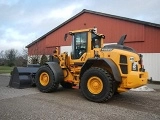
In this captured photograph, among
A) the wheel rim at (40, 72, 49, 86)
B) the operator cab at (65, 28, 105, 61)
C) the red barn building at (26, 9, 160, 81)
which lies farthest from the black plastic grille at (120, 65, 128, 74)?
the red barn building at (26, 9, 160, 81)

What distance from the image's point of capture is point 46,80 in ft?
33.4

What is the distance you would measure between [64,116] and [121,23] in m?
15.0

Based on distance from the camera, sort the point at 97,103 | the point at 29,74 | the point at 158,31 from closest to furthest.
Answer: the point at 97,103 < the point at 29,74 < the point at 158,31

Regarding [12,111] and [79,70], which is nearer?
[12,111]

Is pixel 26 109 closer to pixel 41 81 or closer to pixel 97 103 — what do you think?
pixel 97 103

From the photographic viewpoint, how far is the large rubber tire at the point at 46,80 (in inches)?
385

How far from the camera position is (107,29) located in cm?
2078

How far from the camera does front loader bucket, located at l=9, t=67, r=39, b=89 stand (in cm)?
1115

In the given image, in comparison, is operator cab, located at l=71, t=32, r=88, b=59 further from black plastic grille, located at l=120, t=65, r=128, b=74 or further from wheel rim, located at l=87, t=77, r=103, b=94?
black plastic grille, located at l=120, t=65, r=128, b=74

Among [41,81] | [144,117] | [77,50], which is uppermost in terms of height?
[77,50]

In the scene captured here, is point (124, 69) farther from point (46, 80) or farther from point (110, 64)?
point (46, 80)

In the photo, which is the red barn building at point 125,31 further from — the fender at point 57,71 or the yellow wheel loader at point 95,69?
the fender at point 57,71

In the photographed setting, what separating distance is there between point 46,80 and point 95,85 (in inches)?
107

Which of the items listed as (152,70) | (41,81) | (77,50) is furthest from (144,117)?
(152,70)
